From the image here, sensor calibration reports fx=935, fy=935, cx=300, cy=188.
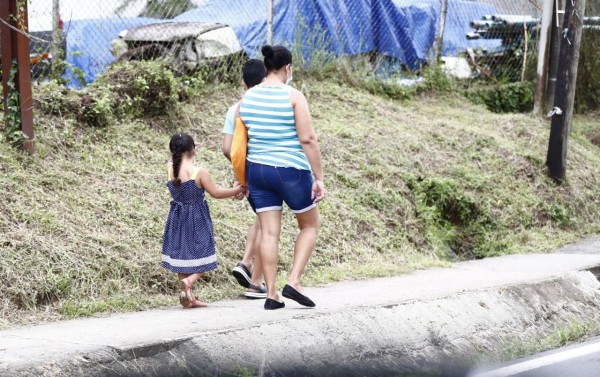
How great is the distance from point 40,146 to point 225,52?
12.2 feet

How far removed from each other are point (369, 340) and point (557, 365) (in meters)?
1.21

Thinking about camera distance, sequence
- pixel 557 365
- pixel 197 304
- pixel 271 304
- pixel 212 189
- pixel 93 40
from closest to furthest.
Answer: pixel 557 365 < pixel 271 304 < pixel 212 189 < pixel 197 304 < pixel 93 40

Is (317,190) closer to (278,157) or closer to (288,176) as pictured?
(288,176)

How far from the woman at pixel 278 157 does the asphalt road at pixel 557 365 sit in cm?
140

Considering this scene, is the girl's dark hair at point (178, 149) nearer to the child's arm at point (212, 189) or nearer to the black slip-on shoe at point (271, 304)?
the child's arm at point (212, 189)

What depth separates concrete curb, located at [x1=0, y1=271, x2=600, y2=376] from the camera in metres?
5.26

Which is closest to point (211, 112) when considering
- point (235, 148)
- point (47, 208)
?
point (47, 208)

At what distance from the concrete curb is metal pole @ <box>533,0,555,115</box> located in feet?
22.3

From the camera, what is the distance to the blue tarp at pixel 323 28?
37.0ft

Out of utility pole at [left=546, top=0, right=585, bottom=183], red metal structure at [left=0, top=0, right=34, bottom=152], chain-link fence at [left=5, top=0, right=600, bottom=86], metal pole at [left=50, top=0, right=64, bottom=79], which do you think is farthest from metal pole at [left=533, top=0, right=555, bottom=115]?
red metal structure at [left=0, top=0, right=34, bottom=152]

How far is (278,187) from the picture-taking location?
249 inches

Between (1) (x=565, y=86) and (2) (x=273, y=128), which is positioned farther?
(1) (x=565, y=86)

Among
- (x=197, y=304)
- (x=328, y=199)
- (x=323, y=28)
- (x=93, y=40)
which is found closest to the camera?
(x=197, y=304)

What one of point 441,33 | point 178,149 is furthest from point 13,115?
point 441,33
